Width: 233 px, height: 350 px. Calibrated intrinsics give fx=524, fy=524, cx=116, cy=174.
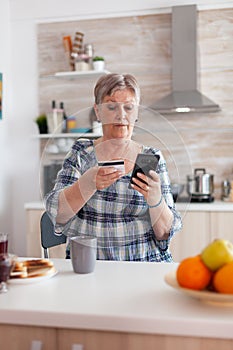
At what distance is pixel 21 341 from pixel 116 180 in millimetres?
597

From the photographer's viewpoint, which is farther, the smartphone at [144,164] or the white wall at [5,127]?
the white wall at [5,127]

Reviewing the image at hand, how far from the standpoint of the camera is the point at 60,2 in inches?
174

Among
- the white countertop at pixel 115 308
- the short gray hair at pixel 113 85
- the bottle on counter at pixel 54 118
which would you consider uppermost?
the bottle on counter at pixel 54 118

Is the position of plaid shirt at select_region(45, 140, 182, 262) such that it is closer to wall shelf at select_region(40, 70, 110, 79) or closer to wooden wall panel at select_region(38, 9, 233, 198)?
wooden wall panel at select_region(38, 9, 233, 198)

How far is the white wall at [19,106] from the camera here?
4449 millimetres

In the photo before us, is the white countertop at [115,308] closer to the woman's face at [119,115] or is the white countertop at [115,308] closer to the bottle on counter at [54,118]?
the woman's face at [119,115]

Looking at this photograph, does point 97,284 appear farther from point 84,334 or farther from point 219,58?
point 219,58

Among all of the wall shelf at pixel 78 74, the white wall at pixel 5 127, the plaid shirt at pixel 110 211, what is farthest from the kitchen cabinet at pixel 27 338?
the white wall at pixel 5 127

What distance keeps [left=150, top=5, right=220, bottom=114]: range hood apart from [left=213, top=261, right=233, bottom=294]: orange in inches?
109

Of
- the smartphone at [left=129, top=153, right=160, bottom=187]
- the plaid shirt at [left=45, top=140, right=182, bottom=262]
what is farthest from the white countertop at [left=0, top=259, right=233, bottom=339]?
the smartphone at [left=129, top=153, right=160, bottom=187]

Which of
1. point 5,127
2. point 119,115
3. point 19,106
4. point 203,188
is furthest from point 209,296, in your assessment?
point 19,106

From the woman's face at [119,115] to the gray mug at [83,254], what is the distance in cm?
34

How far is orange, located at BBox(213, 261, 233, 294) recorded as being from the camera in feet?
4.07

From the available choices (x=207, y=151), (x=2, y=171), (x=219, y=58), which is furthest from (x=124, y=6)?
(x=2, y=171)
